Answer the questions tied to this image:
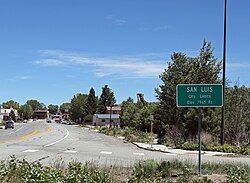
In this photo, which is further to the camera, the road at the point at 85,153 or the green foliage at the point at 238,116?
the green foliage at the point at 238,116

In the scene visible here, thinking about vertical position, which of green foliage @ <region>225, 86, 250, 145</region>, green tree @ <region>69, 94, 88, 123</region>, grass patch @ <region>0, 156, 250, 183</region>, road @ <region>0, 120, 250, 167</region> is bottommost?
road @ <region>0, 120, 250, 167</region>

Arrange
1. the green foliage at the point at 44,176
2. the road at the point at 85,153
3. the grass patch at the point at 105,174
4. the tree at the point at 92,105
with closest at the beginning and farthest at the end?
the green foliage at the point at 44,176
the grass patch at the point at 105,174
the road at the point at 85,153
the tree at the point at 92,105

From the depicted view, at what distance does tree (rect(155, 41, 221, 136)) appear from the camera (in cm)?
2955

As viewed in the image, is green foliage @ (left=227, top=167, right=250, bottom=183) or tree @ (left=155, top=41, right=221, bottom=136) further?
tree @ (left=155, top=41, right=221, bottom=136)

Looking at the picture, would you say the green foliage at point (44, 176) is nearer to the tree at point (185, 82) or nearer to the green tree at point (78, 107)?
the tree at point (185, 82)

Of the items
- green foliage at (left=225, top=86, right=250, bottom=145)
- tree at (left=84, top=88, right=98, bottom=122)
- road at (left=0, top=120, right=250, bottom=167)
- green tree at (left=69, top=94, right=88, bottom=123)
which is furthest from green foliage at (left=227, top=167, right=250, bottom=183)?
green tree at (left=69, top=94, right=88, bottom=123)

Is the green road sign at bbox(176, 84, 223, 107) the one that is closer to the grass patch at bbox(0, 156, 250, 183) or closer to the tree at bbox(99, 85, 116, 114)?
the grass patch at bbox(0, 156, 250, 183)

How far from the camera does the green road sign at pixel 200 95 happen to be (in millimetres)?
11719

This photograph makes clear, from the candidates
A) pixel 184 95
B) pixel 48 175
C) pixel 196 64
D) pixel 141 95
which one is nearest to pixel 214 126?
pixel 196 64

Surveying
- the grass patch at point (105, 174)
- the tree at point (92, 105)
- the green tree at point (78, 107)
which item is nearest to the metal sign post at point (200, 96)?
the grass patch at point (105, 174)

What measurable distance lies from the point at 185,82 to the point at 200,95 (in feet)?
64.6

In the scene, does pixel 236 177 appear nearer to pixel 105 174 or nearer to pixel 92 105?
pixel 105 174

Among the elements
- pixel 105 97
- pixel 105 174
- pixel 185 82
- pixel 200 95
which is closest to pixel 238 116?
pixel 185 82

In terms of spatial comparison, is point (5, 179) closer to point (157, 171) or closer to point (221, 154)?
point (157, 171)
